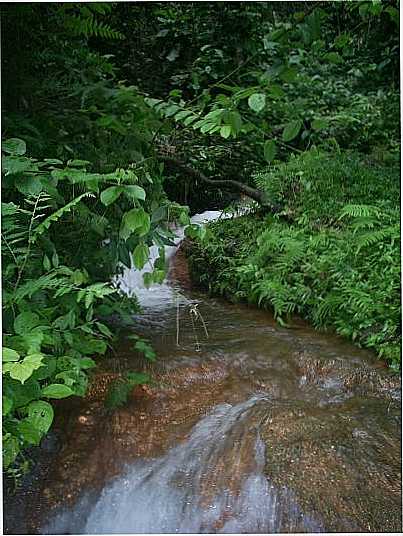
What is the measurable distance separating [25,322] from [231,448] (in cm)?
69

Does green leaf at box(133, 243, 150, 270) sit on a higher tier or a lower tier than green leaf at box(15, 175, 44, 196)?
lower

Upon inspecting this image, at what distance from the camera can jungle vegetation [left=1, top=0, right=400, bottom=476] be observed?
48.6 inches

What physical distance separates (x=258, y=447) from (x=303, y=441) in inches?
4.8

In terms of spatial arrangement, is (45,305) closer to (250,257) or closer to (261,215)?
(250,257)

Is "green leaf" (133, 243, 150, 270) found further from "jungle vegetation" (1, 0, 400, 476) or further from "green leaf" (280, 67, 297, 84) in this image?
"green leaf" (280, 67, 297, 84)

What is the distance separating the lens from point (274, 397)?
1.80 meters

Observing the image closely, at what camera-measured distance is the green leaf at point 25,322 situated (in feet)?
3.73

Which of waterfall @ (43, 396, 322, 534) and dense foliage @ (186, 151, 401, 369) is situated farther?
dense foliage @ (186, 151, 401, 369)

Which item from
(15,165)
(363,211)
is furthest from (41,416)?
(363,211)

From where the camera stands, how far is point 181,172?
2.72 meters

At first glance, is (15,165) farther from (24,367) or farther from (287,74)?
(287,74)

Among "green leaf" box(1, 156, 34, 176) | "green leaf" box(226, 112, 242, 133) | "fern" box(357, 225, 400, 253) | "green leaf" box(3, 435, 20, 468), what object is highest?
"green leaf" box(226, 112, 242, 133)

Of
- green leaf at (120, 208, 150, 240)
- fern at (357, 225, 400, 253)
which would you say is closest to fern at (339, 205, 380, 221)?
fern at (357, 225, 400, 253)

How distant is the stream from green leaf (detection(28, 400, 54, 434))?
0.43m
